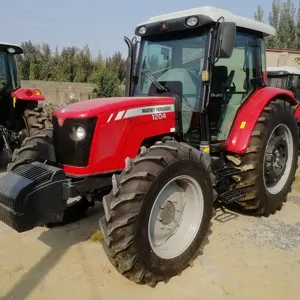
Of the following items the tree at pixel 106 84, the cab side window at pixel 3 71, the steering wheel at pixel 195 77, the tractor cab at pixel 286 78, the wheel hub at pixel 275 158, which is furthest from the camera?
the tree at pixel 106 84

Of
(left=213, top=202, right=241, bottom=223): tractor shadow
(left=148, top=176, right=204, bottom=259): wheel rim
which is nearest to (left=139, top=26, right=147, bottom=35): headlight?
(left=148, top=176, right=204, bottom=259): wheel rim

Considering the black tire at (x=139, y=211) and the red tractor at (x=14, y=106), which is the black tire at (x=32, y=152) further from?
the red tractor at (x=14, y=106)

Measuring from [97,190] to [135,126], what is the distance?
63cm

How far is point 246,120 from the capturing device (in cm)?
376

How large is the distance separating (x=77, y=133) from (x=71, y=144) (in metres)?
0.11

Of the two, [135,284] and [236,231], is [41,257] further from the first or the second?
[236,231]

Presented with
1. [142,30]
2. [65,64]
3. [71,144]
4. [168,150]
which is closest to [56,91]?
[65,64]

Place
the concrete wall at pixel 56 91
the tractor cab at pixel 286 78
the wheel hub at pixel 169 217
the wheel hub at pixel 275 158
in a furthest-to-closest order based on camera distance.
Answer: the concrete wall at pixel 56 91 → the tractor cab at pixel 286 78 → the wheel hub at pixel 275 158 → the wheel hub at pixel 169 217

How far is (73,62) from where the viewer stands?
2073cm

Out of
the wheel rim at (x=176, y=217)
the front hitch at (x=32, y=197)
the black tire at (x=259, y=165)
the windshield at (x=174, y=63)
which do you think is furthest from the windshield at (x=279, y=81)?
the front hitch at (x=32, y=197)

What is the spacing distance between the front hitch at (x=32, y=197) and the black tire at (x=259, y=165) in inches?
77.0

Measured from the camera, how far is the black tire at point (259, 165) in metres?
3.69

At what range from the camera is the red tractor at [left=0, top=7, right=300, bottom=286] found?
253 centimetres

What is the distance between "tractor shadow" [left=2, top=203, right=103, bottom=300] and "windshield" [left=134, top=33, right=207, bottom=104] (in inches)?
58.5
